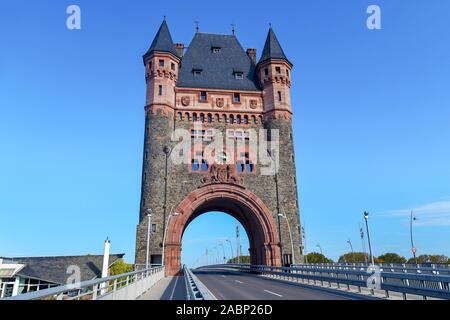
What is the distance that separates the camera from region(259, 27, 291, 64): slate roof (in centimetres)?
3941

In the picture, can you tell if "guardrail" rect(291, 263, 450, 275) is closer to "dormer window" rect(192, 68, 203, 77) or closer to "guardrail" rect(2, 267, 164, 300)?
"guardrail" rect(2, 267, 164, 300)

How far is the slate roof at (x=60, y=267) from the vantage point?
113ft

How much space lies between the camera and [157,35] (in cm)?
4022

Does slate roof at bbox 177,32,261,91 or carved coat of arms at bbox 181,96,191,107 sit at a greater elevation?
slate roof at bbox 177,32,261,91

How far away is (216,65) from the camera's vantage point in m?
43.4

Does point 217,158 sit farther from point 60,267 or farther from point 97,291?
point 97,291

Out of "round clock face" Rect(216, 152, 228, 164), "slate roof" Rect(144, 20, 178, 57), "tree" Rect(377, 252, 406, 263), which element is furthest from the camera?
"tree" Rect(377, 252, 406, 263)

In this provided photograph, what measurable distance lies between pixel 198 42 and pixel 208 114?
15.0 m

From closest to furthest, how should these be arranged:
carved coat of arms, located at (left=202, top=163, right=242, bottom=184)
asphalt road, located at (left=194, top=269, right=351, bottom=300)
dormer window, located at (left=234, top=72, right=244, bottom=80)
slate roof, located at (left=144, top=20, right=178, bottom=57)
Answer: asphalt road, located at (left=194, top=269, right=351, bottom=300)
carved coat of arms, located at (left=202, top=163, right=242, bottom=184)
slate roof, located at (left=144, top=20, right=178, bottom=57)
dormer window, located at (left=234, top=72, right=244, bottom=80)

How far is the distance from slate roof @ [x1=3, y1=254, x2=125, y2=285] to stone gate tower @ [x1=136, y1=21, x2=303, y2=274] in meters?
8.90

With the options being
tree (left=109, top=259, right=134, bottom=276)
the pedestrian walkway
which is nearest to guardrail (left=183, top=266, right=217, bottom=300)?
the pedestrian walkway

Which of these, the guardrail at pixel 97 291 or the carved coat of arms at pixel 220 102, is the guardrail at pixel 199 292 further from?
the carved coat of arms at pixel 220 102
